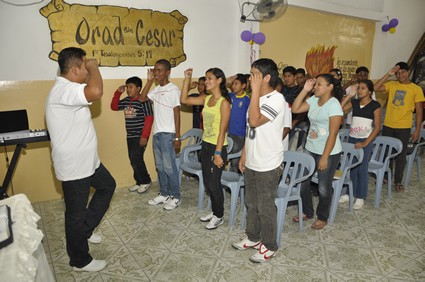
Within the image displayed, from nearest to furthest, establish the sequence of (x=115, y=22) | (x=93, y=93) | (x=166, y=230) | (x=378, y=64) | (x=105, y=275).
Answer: (x=93, y=93) → (x=105, y=275) → (x=166, y=230) → (x=115, y=22) → (x=378, y=64)

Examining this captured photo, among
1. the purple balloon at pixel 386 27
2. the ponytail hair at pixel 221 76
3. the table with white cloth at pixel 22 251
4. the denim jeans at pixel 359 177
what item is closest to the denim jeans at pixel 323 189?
the denim jeans at pixel 359 177

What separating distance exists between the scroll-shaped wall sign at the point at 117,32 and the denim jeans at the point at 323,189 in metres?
2.34

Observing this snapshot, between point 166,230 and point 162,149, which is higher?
point 162,149

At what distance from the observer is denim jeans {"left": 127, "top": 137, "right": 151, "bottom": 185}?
12.5 ft

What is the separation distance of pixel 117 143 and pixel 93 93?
223 centimetres

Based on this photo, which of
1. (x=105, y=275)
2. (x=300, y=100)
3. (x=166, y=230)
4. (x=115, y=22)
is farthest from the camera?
(x=115, y=22)

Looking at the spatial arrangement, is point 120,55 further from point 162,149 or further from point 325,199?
point 325,199

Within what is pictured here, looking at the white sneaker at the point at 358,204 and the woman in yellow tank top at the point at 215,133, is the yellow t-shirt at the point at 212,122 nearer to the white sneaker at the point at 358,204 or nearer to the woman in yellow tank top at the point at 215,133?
the woman in yellow tank top at the point at 215,133

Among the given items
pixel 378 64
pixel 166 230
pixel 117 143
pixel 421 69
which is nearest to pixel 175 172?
pixel 166 230

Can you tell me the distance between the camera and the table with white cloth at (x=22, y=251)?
1.14 m

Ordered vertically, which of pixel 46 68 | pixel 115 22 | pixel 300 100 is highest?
pixel 115 22

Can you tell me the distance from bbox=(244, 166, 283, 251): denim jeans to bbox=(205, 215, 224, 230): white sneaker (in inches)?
20.3

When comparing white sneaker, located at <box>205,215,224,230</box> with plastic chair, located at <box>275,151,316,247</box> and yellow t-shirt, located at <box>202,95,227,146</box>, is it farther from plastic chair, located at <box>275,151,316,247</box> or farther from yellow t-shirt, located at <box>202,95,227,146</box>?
yellow t-shirt, located at <box>202,95,227,146</box>

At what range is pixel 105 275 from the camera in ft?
7.94
